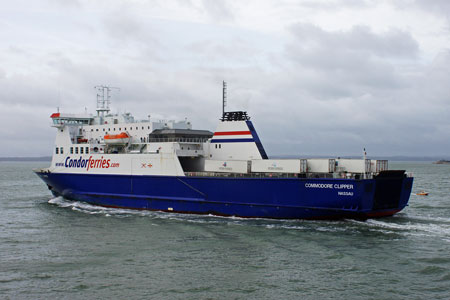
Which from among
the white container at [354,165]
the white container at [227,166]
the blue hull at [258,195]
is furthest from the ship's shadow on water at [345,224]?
the white container at [227,166]

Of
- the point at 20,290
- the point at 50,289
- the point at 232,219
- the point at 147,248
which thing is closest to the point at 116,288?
the point at 50,289

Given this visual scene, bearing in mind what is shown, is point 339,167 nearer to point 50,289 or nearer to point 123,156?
point 123,156

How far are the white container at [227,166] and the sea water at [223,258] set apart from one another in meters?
3.05

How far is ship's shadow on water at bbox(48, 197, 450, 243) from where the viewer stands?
19.1 metres

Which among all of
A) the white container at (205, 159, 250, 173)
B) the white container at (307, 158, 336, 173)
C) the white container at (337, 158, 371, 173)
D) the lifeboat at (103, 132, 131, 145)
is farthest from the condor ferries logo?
the white container at (337, 158, 371, 173)

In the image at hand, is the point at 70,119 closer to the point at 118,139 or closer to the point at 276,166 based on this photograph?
the point at 118,139

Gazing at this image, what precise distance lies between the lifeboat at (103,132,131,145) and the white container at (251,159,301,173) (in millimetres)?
9502

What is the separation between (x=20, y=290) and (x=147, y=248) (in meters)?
5.33

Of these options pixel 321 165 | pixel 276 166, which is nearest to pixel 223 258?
pixel 276 166

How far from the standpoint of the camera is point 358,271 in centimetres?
1404

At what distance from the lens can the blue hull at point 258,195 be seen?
813 inches

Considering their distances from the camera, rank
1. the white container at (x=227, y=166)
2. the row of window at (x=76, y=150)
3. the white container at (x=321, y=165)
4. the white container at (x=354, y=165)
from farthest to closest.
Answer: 1. the row of window at (x=76, y=150)
2. the white container at (x=227, y=166)
3. the white container at (x=321, y=165)
4. the white container at (x=354, y=165)

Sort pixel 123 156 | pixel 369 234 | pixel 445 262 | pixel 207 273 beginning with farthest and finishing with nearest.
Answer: pixel 123 156, pixel 369 234, pixel 445 262, pixel 207 273

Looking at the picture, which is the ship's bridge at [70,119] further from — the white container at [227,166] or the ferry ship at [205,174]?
the white container at [227,166]
